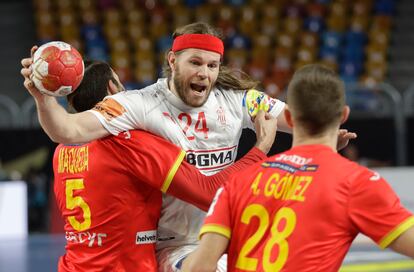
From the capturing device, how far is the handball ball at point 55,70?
3686 millimetres

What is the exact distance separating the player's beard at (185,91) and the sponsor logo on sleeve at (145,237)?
27.5 inches

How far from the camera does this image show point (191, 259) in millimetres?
3008

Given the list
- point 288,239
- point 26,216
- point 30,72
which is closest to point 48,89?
point 30,72

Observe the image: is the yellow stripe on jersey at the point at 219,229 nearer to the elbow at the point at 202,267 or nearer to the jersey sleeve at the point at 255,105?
the elbow at the point at 202,267

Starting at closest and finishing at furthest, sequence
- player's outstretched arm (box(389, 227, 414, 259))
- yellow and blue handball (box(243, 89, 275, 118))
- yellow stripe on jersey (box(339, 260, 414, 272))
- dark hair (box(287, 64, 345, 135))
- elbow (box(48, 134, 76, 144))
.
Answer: player's outstretched arm (box(389, 227, 414, 259)), dark hair (box(287, 64, 345, 135)), elbow (box(48, 134, 76, 144)), yellow and blue handball (box(243, 89, 275, 118)), yellow stripe on jersey (box(339, 260, 414, 272))

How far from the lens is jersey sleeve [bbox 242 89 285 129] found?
4.51 meters

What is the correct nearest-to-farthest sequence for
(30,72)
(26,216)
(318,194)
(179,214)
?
(318,194), (30,72), (179,214), (26,216)

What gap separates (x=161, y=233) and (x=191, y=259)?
4.33 feet

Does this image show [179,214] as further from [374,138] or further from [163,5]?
[163,5]

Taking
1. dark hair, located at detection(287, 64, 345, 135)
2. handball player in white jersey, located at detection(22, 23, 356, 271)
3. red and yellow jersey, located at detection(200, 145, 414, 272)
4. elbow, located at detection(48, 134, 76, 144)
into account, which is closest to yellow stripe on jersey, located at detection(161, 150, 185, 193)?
handball player in white jersey, located at detection(22, 23, 356, 271)

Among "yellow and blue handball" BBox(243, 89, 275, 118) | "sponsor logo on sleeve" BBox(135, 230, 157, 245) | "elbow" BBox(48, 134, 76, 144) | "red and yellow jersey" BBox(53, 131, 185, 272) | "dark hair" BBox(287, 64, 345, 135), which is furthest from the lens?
"yellow and blue handball" BBox(243, 89, 275, 118)

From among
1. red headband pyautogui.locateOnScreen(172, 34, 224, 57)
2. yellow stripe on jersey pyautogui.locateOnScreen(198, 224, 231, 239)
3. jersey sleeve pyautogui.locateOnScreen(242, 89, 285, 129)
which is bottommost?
yellow stripe on jersey pyautogui.locateOnScreen(198, 224, 231, 239)

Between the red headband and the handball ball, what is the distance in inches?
25.5

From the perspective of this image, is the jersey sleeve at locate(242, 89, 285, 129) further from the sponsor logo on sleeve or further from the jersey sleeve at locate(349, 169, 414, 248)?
the jersey sleeve at locate(349, 169, 414, 248)
